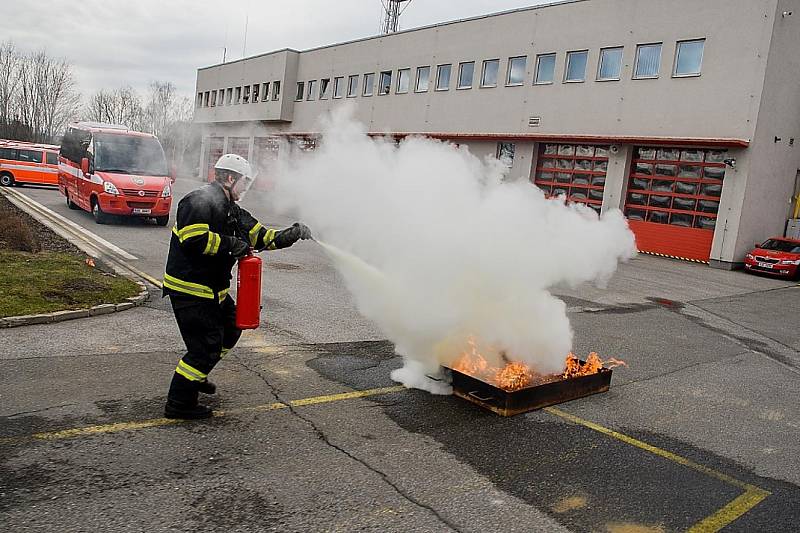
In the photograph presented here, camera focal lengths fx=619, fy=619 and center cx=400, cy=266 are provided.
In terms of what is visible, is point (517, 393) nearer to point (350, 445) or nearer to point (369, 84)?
point (350, 445)

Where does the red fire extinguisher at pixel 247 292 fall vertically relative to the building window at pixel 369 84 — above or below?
below

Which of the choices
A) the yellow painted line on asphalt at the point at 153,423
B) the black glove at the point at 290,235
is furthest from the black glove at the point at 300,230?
the yellow painted line on asphalt at the point at 153,423

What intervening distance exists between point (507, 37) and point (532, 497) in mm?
25998

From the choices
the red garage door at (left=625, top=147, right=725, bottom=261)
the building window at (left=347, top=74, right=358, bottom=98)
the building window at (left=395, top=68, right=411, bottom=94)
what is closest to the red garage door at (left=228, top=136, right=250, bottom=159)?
the red garage door at (left=625, top=147, right=725, bottom=261)

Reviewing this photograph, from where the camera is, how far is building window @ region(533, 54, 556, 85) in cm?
2566

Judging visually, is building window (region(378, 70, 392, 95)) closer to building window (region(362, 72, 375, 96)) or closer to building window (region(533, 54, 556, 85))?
building window (region(362, 72, 375, 96))

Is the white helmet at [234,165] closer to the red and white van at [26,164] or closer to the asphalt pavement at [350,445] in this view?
the asphalt pavement at [350,445]

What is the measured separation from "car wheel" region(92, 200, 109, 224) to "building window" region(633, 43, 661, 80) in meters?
18.8

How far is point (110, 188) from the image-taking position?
1638cm

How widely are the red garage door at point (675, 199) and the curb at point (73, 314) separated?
757 inches

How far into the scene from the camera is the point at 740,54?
20531 mm

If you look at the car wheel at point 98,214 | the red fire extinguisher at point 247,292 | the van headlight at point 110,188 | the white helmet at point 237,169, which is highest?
the white helmet at point 237,169

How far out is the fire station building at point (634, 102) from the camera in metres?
20.5

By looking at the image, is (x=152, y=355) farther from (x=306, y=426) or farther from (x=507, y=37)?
(x=507, y=37)
